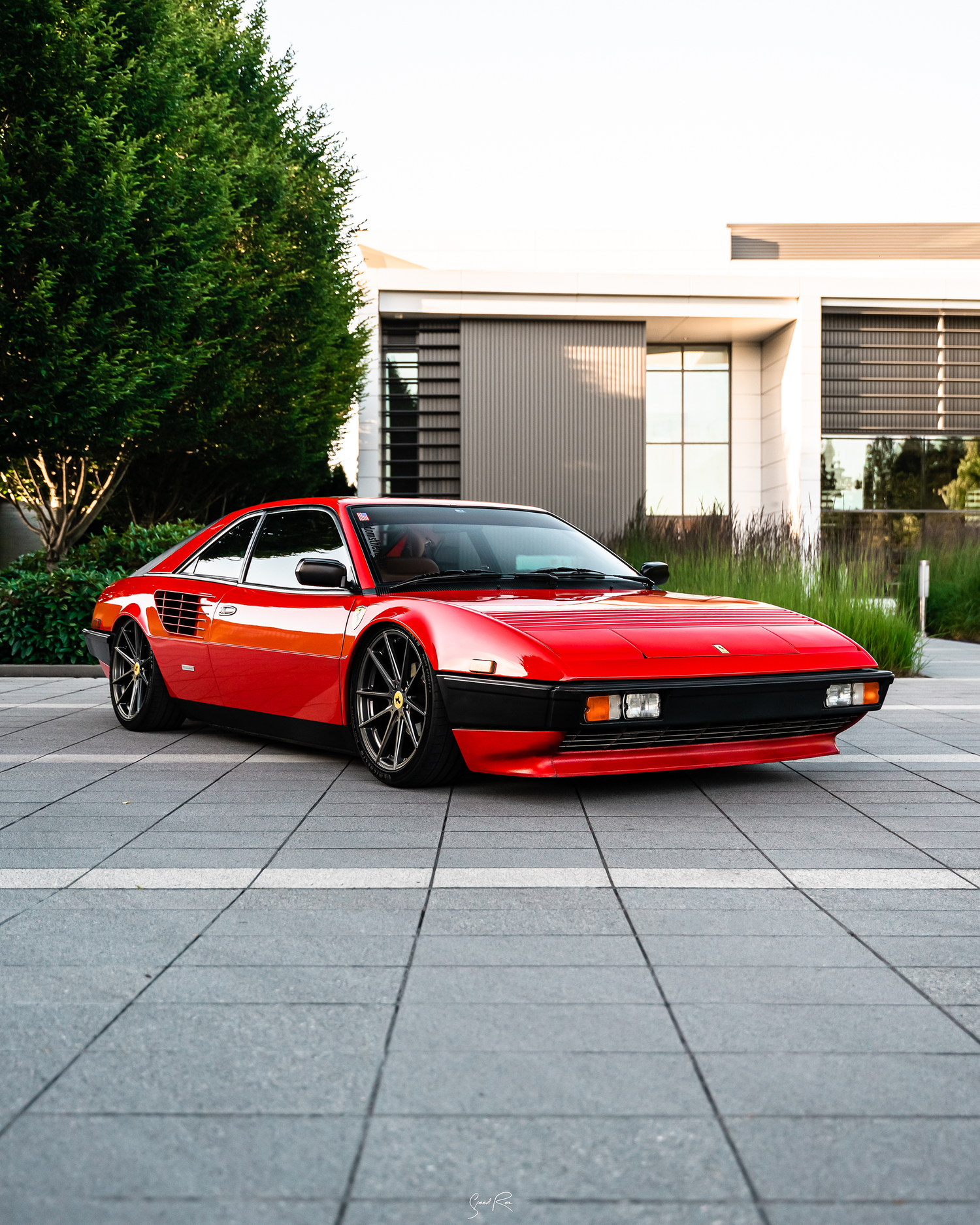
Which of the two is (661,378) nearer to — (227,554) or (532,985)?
(227,554)

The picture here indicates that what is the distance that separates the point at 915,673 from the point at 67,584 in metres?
7.86

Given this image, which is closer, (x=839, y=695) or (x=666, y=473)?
(x=839, y=695)

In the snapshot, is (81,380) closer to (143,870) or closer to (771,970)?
(143,870)

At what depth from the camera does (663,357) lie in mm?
27031

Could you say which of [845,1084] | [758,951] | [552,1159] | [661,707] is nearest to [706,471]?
[661,707]

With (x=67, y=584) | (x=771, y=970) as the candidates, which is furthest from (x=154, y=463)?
(x=771, y=970)

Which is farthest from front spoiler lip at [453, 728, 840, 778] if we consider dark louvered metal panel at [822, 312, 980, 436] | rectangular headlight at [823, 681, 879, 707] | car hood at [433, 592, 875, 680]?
dark louvered metal panel at [822, 312, 980, 436]

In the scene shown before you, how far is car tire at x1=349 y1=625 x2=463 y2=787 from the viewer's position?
17.4 ft

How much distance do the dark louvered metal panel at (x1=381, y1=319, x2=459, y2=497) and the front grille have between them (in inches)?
711

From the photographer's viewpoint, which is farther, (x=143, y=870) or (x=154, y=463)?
(x=154, y=463)

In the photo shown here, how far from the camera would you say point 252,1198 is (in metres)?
1.94

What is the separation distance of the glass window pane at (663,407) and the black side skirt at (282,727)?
21.3 m

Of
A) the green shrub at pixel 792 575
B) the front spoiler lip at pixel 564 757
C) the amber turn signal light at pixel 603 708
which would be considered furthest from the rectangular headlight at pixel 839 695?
the green shrub at pixel 792 575

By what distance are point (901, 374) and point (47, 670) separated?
20.0m
